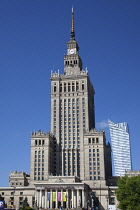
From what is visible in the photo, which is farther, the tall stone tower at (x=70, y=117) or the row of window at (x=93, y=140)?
the tall stone tower at (x=70, y=117)

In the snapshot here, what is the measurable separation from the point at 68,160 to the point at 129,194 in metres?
63.8

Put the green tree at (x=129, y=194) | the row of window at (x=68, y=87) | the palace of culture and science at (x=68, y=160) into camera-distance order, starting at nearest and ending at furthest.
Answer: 1. the green tree at (x=129, y=194)
2. the palace of culture and science at (x=68, y=160)
3. the row of window at (x=68, y=87)

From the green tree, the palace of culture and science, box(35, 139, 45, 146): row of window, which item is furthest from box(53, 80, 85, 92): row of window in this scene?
the green tree

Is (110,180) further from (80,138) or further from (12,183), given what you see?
(12,183)

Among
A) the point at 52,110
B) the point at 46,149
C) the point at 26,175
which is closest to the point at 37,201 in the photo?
the point at 46,149

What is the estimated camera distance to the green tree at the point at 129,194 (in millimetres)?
111625

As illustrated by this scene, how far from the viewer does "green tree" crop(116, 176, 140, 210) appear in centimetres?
11162

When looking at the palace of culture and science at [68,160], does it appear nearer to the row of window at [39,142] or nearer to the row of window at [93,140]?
the row of window at [39,142]

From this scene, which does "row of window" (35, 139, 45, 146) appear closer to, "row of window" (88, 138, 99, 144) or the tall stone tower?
the tall stone tower

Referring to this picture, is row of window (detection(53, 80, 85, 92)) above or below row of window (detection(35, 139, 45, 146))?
above

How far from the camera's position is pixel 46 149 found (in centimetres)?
17138

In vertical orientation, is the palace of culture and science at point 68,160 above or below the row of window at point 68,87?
below

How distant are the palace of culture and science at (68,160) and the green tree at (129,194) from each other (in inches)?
1361

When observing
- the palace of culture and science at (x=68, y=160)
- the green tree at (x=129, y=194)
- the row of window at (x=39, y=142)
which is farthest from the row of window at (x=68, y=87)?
the green tree at (x=129, y=194)
